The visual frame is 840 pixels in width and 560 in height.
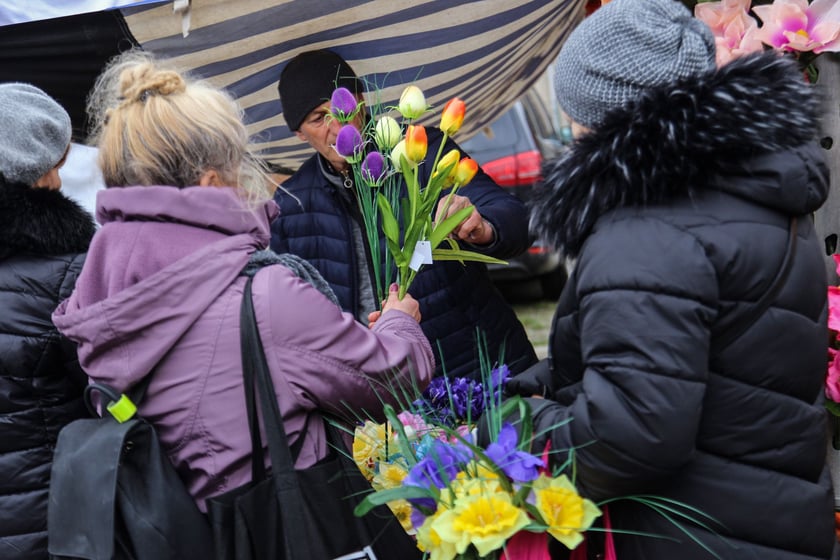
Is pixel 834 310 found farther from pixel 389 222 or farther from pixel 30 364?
pixel 30 364

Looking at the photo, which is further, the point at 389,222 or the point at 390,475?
the point at 389,222

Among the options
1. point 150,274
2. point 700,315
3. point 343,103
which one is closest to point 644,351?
point 700,315

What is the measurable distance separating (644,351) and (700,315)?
0.10 m

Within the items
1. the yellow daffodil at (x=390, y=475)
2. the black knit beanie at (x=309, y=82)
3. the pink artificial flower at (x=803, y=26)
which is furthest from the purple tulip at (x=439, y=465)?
the black knit beanie at (x=309, y=82)

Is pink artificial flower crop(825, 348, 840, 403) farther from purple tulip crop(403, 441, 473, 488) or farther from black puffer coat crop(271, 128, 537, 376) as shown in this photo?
purple tulip crop(403, 441, 473, 488)

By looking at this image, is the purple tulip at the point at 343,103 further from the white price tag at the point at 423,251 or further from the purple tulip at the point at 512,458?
the purple tulip at the point at 512,458

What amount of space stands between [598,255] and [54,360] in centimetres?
118

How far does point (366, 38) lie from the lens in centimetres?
270

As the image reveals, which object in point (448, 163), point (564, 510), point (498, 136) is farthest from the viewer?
point (498, 136)

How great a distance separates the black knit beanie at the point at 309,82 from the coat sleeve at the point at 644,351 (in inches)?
56.1

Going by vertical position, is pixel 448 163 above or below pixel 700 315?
above

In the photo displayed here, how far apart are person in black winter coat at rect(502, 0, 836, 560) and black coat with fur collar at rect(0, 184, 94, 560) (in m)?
1.04

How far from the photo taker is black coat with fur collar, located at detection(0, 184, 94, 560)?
184 cm

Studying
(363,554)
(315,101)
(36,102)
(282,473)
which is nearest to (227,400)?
(282,473)
